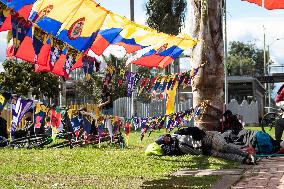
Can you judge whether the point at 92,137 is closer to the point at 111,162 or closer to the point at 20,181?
the point at 111,162

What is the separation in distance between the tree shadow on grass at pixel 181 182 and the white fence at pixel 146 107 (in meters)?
22.3

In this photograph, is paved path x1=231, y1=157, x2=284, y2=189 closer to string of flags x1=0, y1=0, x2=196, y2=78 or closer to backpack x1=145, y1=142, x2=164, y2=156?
backpack x1=145, y1=142, x2=164, y2=156

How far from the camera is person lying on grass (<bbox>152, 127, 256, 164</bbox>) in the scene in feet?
35.0

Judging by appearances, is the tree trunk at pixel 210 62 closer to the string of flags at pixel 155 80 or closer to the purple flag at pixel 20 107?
the string of flags at pixel 155 80

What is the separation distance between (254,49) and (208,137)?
82471 millimetres

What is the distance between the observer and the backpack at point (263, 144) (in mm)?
11273

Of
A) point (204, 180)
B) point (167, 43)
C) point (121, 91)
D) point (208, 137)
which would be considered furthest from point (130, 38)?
point (121, 91)

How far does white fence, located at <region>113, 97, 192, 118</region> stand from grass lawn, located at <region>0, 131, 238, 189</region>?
1836 cm

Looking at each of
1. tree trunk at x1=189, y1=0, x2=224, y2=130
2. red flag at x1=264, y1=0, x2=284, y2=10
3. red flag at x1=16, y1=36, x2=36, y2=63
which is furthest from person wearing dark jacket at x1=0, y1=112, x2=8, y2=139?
red flag at x1=264, y1=0, x2=284, y2=10

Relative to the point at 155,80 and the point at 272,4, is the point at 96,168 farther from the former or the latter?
the point at 155,80

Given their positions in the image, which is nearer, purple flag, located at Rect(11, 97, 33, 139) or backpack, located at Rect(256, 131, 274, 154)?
purple flag, located at Rect(11, 97, 33, 139)

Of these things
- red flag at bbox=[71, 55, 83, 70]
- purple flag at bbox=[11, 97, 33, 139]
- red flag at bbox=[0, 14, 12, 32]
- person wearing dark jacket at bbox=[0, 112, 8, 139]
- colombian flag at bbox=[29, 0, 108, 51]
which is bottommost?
person wearing dark jacket at bbox=[0, 112, 8, 139]

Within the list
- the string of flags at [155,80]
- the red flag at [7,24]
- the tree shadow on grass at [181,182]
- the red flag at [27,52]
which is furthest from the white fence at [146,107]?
the red flag at [7,24]

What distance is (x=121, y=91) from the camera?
48.6 meters
